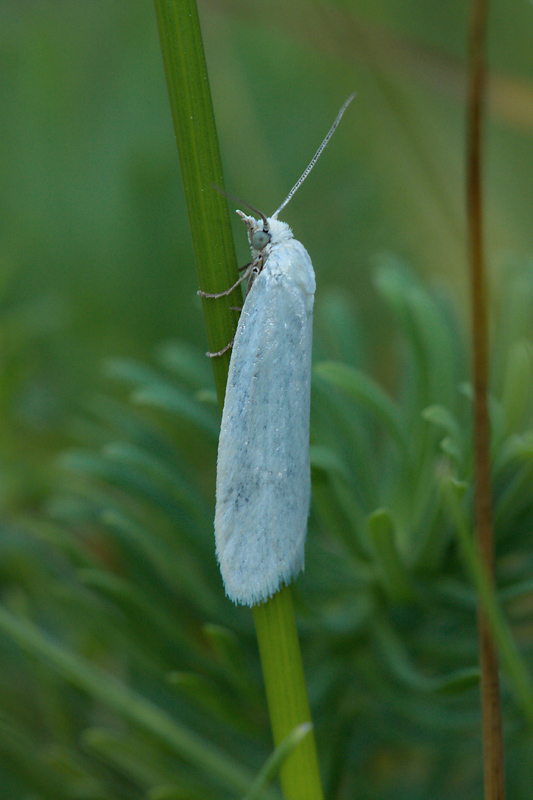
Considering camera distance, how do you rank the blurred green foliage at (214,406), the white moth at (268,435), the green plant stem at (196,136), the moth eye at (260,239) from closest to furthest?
the green plant stem at (196,136) → the white moth at (268,435) → the blurred green foliage at (214,406) → the moth eye at (260,239)

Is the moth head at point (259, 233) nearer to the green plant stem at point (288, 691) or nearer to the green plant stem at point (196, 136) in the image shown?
the green plant stem at point (196, 136)

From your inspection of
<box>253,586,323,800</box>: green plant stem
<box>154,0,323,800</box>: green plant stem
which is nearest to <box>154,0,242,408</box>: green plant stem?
<box>154,0,323,800</box>: green plant stem

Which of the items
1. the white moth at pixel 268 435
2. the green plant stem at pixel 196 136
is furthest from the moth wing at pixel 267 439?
the green plant stem at pixel 196 136

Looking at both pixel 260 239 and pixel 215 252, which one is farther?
pixel 260 239

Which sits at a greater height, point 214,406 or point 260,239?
point 260,239

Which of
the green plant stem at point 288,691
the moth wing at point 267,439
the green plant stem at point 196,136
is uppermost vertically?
the green plant stem at point 196,136

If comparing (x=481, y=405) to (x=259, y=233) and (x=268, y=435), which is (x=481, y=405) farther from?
(x=259, y=233)

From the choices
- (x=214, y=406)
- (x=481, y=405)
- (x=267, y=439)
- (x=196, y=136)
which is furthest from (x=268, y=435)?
(x=196, y=136)
